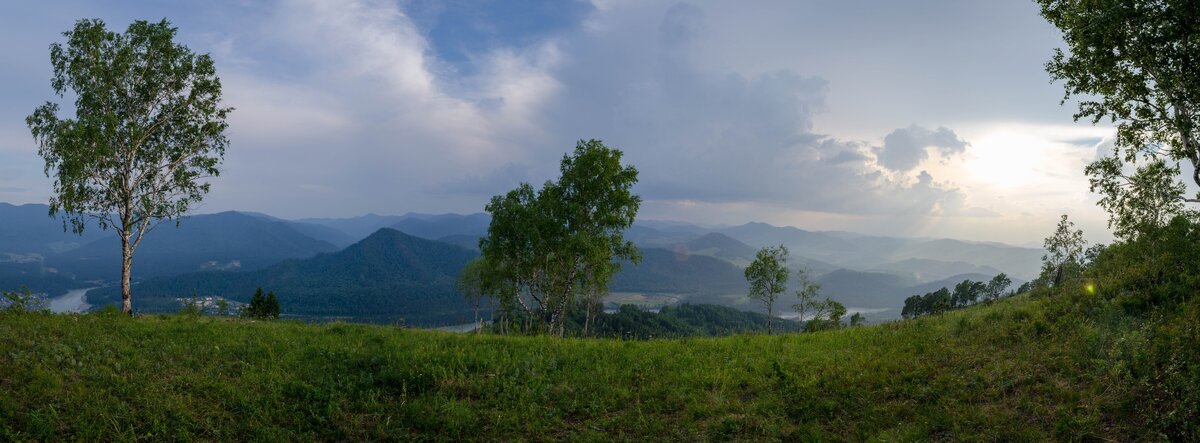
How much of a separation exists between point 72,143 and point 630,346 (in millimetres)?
27569

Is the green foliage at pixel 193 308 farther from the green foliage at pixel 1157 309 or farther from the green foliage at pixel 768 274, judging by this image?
the green foliage at pixel 768 274

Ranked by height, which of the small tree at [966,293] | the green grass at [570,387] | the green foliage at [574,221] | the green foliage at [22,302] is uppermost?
the green foliage at [574,221]

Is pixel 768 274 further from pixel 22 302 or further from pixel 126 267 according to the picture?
pixel 22 302

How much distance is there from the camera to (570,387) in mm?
11656

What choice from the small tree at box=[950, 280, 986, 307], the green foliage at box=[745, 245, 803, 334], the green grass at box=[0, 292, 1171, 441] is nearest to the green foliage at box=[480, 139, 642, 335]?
the green grass at box=[0, 292, 1171, 441]

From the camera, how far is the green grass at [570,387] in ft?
29.6

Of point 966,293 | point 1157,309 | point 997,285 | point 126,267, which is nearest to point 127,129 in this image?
point 126,267

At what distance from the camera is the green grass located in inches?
355

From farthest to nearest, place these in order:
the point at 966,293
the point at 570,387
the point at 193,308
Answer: the point at 966,293, the point at 193,308, the point at 570,387

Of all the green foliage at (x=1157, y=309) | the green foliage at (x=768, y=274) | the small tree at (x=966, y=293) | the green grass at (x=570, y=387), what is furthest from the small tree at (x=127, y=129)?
the small tree at (x=966, y=293)

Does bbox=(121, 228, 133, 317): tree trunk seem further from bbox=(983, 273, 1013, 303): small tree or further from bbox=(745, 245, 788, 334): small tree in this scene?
bbox=(983, 273, 1013, 303): small tree

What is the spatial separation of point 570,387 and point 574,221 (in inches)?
943

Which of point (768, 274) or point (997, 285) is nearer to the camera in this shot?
point (768, 274)

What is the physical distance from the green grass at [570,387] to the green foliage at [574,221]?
20.0 meters
